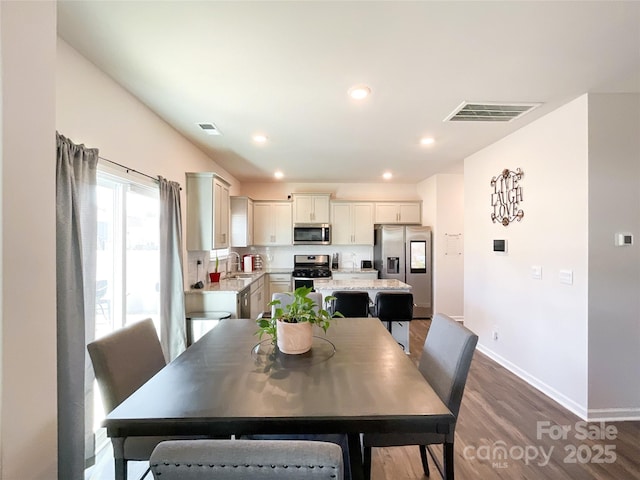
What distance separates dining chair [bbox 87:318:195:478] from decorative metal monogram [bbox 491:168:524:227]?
345 cm

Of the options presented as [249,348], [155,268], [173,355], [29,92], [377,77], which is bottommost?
[173,355]

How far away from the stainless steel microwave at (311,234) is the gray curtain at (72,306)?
12.7 feet

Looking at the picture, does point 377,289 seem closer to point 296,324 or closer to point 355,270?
point 296,324

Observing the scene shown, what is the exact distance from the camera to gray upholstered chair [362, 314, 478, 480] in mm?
1364

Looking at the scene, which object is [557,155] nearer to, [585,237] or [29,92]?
[585,237]

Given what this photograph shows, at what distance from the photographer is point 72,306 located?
153 cm

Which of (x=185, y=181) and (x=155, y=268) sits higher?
(x=185, y=181)

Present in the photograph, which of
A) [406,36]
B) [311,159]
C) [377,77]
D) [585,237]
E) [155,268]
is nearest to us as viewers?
[406,36]

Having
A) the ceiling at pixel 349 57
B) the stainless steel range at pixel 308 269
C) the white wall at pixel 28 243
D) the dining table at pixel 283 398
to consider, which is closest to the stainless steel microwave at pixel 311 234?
the stainless steel range at pixel 308 269

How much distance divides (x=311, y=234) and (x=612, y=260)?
4056mm

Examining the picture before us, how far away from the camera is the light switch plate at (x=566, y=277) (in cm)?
241

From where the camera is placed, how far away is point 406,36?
5.25 ft

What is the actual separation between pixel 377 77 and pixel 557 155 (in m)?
1.85

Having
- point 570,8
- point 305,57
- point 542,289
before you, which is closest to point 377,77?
point 305,57
